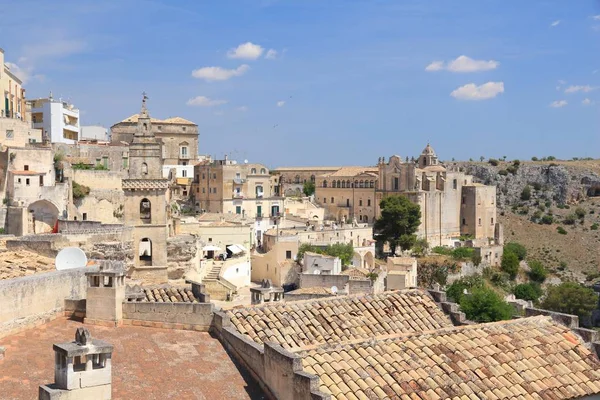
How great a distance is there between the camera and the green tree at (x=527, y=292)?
169 feet

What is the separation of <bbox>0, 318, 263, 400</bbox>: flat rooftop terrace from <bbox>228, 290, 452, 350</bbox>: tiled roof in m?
0.97

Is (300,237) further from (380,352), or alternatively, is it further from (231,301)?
(380,352)

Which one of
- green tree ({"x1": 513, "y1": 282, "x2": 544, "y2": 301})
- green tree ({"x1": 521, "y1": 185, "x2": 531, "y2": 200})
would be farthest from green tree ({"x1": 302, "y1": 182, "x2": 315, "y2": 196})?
green tree ({"x1": 513, "y1": 282, "x2": 544, "y2": 301})

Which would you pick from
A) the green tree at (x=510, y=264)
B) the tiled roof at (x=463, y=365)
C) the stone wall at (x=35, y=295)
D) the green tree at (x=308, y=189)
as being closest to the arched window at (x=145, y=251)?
the stone wall at (x=35, y=295)

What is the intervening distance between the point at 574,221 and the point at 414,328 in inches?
2952

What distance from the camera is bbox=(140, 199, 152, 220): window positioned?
25.7m

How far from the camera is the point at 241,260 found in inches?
1582

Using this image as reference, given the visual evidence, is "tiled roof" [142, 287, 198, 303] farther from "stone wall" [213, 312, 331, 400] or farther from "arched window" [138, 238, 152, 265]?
"arched window" [138, 238, 152, 265]

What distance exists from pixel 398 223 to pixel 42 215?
1180 inches

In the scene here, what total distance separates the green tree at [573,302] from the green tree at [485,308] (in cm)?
1689

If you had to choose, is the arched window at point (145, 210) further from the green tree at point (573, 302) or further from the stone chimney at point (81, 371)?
the green tree at point (573, 302)

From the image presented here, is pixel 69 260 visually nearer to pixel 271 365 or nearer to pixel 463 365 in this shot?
pixel 271 365

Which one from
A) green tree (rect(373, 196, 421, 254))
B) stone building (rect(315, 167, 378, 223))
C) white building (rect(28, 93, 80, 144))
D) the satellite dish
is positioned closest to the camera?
the satellite dish

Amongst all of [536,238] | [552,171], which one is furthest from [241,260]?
[552,171]
